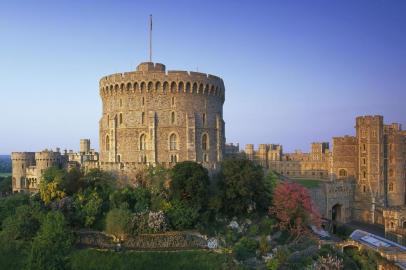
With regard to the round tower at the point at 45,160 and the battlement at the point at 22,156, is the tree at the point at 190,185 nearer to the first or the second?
the round tower at the point at 45,160

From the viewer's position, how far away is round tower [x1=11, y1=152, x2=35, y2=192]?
5962cm

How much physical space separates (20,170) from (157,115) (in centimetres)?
3022

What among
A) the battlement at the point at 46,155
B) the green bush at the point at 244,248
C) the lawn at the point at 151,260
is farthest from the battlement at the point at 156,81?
the lawn at the point at 151,260

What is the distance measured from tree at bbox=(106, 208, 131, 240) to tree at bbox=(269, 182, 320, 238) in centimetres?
1395

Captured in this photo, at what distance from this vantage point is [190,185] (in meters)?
33.8

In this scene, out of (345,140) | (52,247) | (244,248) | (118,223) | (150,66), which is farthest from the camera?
(345,140)

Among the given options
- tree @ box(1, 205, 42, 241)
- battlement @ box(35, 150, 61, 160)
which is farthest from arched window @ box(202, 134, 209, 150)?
battlement @ box(35, 150, 61, 160)

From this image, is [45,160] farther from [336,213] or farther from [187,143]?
[336,213]

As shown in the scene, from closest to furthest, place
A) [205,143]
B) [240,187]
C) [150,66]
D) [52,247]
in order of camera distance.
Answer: [52,247] → [240,187] → [150,66] → [205,143]

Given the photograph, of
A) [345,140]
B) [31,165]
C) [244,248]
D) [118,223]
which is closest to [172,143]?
[118,223]

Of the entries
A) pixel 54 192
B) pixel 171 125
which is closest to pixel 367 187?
pixel 171 125

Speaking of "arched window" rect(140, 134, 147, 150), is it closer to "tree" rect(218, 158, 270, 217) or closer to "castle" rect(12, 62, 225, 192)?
"castle" rect(12, 62, 225, 192)

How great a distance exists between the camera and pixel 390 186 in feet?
194

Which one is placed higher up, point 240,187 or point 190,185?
point 190,185
